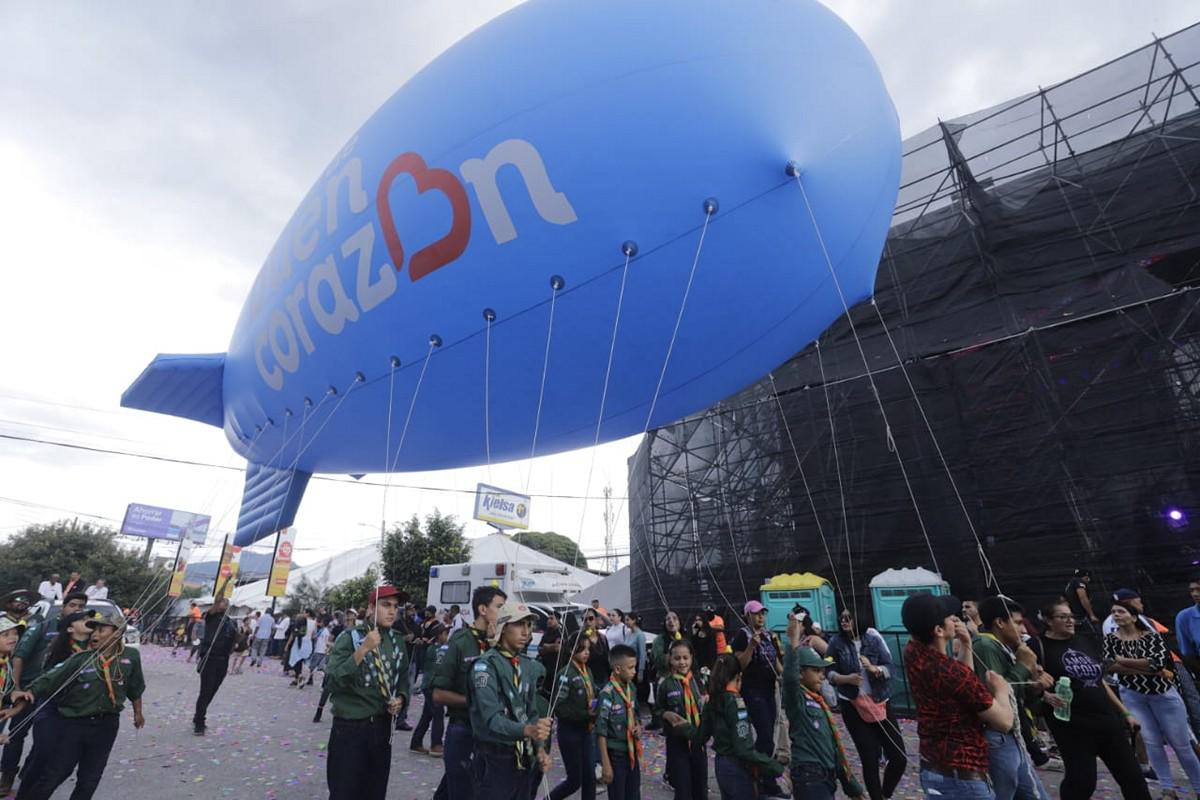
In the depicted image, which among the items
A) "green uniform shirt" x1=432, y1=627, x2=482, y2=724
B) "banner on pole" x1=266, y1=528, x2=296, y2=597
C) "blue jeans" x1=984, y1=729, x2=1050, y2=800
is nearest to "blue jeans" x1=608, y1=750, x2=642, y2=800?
"green uniform shirt" x1=432, y1=627, x2=482, y2=724

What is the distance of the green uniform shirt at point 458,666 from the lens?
12.4ft

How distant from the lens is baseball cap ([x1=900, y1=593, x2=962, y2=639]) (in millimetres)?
2826

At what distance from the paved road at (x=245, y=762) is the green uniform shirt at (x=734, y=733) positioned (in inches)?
95.4

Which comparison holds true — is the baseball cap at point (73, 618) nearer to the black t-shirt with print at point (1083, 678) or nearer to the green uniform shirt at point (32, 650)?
the green uniform shirt at point (32, 650)

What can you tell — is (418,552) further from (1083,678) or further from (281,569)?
(1083,678)

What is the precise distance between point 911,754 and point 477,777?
240 inches

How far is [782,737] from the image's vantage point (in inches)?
139

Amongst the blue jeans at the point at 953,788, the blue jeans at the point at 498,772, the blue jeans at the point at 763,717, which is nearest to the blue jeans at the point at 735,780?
the blue jeans at the point at 953,788

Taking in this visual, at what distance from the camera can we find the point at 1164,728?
4.87 metres

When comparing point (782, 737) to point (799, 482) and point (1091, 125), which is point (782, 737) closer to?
point (799, 482)

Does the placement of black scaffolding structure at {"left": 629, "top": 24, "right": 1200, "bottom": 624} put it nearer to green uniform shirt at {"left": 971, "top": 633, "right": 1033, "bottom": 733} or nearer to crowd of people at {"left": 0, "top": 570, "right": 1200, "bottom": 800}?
crowd of people at {"left": 0, "top": 570, "right": 1200, "bottom": 800}

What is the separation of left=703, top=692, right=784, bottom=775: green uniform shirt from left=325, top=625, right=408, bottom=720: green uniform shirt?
6.52 feet

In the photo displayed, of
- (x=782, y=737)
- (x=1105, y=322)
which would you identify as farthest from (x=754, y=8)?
(x=1105, y=322)

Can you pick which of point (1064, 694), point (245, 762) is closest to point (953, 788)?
point (1064, 694)
